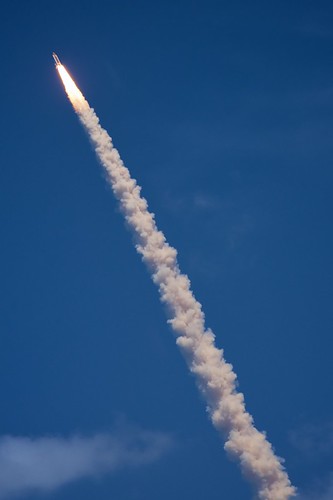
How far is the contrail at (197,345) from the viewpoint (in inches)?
2630

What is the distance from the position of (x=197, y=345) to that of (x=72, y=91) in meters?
29.1

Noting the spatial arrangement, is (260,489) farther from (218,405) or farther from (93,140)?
(93,140)

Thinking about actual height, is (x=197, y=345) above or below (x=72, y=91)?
below

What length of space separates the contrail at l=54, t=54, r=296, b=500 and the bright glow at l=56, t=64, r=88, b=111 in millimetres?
2105

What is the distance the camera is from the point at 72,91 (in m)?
76.2

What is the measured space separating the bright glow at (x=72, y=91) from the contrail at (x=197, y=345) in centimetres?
210

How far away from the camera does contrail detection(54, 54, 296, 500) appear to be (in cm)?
6681

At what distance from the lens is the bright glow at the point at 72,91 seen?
2990 inches

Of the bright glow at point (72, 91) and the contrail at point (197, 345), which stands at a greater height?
the bright glow at point (72, 91)

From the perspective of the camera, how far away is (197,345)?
6956 cm

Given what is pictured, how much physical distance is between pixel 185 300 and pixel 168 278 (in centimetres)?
268

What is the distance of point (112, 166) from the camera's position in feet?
243

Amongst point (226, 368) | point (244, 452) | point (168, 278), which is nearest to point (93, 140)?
point (168, 278)

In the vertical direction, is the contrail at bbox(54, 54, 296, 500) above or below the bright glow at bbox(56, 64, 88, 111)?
below
